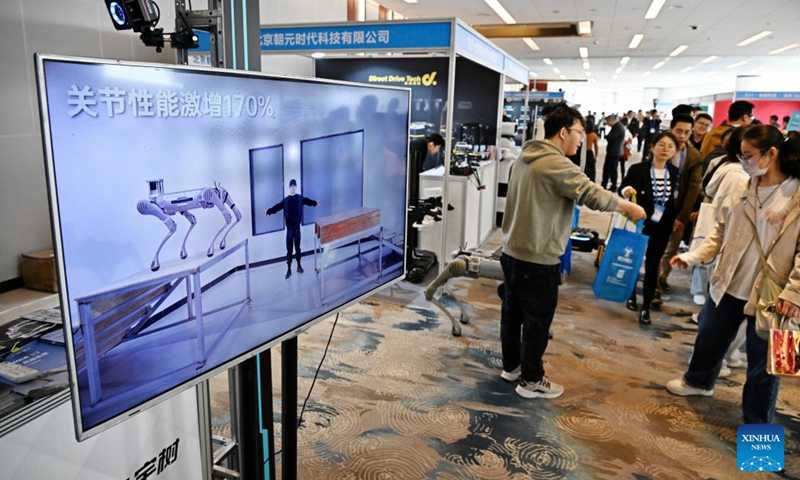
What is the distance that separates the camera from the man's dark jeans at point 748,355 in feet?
7.68

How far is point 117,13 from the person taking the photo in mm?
1547

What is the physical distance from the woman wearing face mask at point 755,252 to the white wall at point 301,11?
4.89 meters

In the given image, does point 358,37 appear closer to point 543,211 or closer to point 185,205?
point 543,211

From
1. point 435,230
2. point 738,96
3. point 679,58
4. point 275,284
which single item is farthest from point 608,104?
point 275,284

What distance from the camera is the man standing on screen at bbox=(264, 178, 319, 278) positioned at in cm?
127

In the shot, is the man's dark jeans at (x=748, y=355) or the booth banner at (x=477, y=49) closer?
the man's dark jeans at (x=748, y=355)

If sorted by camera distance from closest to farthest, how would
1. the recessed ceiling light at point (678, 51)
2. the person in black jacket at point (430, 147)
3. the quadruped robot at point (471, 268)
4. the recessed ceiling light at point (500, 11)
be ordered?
the quadruped robot at point (471, 268), the person in black jacket at point (430, 147), the recessed ceiling light at point (500, 11), the recessed ceiling light at point (678, 51)

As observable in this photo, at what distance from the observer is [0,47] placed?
345cm

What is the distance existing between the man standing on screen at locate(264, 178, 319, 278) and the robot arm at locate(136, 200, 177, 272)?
0.30 meters

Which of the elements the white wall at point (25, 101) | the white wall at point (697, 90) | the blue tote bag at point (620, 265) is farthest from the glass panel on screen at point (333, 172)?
the white wall at point (697, 90)

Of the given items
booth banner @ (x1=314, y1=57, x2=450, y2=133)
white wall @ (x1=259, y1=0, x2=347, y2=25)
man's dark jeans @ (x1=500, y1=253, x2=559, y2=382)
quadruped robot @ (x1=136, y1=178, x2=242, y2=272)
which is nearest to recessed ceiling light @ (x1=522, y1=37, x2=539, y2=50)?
white wall @ (x1=259, y1=0, x2=347, y2=25)

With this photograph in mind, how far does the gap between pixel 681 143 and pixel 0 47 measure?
450cm

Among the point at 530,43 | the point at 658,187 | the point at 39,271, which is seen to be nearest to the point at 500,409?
the point at 658,187

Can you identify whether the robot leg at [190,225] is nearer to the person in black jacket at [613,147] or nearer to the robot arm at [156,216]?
the robot arm at [156,216]
